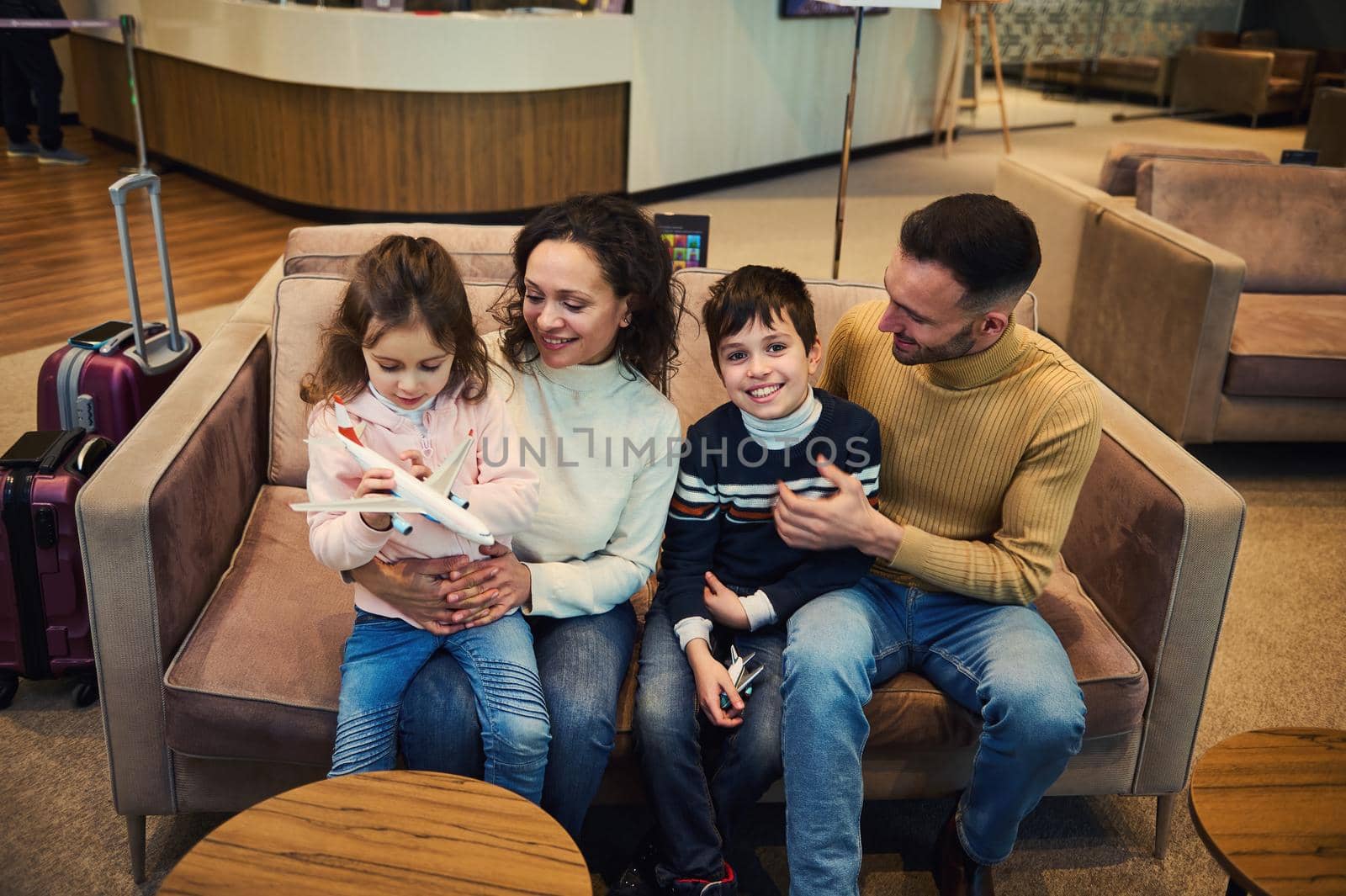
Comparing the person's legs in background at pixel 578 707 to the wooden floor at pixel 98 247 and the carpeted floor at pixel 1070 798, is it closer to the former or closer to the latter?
the carpeted floor at pixel 1070 798

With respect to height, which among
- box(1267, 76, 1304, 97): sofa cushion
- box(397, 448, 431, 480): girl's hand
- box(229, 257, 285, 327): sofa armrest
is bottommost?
box(229, 257, 285, 327): sofa armrest

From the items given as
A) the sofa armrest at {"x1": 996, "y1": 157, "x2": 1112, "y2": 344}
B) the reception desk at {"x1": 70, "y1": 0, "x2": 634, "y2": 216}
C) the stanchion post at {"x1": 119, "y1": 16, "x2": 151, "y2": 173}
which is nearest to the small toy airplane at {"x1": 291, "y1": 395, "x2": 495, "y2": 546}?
the sofa armrest at {"x1": 996, "y1": 157, "x2": 1112, "y2": 344}

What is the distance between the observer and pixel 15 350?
3852 millimetres

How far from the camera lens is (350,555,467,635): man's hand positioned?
155 centimetres

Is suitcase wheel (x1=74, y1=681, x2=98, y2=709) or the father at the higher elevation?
the father

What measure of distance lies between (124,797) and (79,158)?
587 cm

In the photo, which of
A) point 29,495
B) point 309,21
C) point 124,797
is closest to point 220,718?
point 124,797

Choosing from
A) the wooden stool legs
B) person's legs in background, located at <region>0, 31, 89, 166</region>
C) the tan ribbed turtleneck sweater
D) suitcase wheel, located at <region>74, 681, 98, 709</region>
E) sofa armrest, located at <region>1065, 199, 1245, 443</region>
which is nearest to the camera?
the tan ribbed turtleneck sweater

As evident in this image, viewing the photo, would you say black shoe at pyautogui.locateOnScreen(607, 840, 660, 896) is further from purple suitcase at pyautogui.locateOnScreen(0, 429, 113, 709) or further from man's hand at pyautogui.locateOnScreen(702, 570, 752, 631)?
purple suitcase at pyautogui.locateOnScreen(0, 429, 113, 709)

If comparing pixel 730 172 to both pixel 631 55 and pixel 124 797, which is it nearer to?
pixel 631 55

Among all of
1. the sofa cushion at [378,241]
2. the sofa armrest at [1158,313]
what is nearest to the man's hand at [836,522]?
the sofa cushion at [378,241]

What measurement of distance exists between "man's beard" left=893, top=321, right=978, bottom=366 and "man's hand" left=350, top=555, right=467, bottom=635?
741 mm

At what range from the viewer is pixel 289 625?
172 cm

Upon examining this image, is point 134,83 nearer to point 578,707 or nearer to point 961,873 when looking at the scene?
point 578,707
